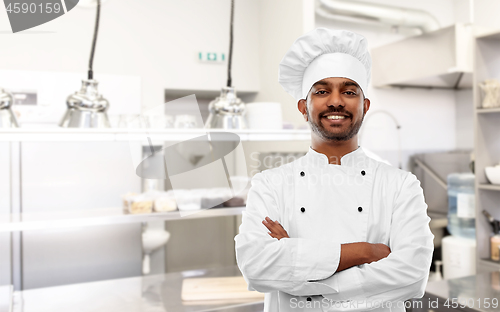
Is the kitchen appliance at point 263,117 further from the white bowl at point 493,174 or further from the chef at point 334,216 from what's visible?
the white bowl at point 493,174

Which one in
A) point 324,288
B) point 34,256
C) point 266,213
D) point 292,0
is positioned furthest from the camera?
point 292,0

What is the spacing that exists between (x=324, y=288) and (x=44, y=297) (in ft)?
4.11

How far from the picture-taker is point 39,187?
2.38 m

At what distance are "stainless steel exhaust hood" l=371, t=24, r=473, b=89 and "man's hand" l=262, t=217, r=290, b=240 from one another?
2302 mm

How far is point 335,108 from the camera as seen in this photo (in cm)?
95

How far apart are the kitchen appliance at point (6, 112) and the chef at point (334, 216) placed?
0.91m

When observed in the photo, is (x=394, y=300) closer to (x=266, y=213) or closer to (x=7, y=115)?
(x=266, y=213)

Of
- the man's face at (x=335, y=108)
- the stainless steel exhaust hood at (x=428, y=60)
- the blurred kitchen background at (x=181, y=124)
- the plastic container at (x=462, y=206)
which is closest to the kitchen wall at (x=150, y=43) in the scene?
the blurred kitchen background at (x=181, y=124)

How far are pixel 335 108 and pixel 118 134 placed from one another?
0.85 m

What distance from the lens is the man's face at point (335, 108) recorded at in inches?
37.4

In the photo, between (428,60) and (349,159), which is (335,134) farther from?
(428,60)

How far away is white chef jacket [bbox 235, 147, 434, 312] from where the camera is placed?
0.92 meters

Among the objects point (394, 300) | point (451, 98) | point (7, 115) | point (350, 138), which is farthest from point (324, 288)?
point (451, 98)

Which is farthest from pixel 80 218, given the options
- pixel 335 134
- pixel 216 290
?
pixel 335 134
